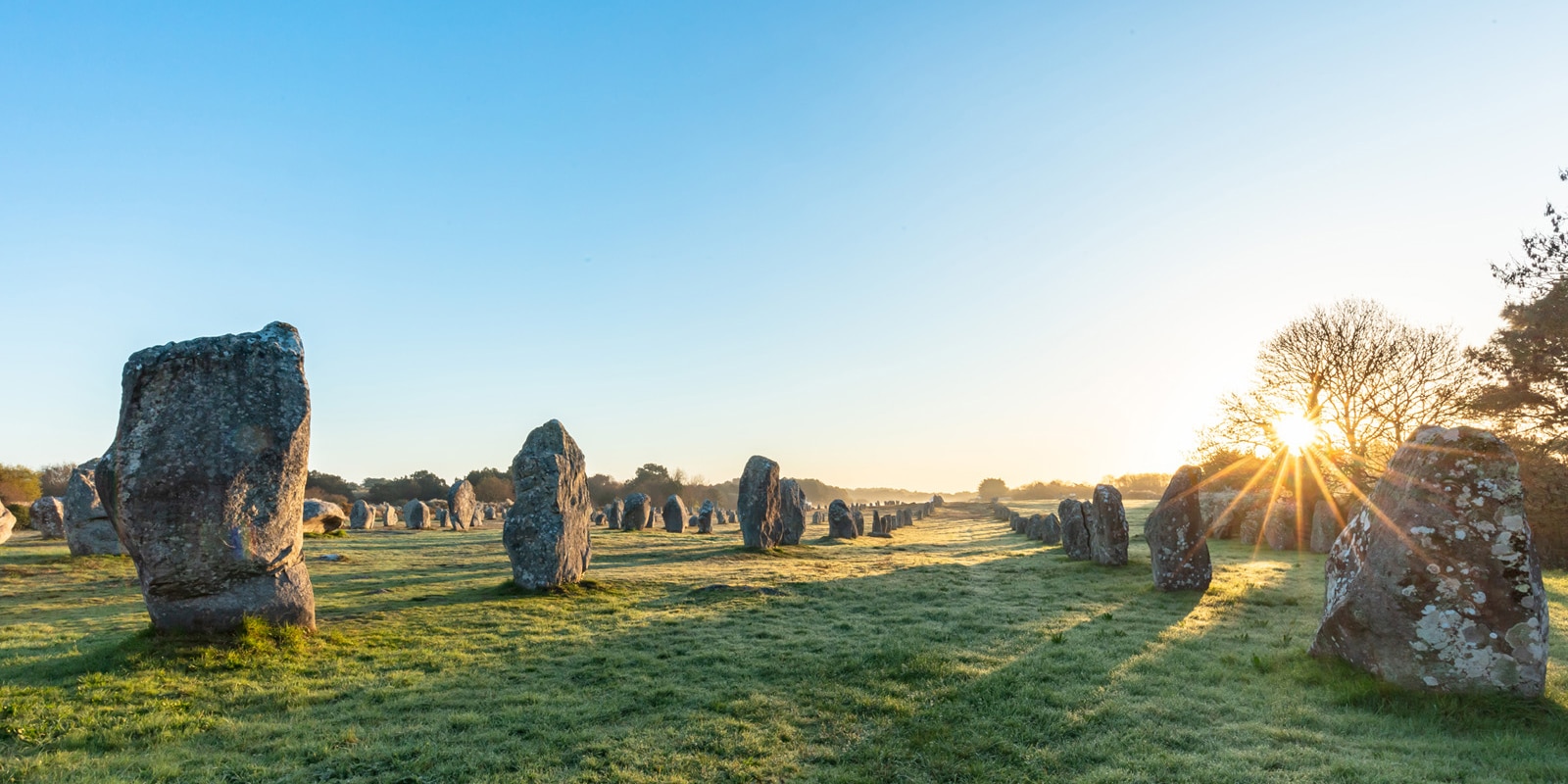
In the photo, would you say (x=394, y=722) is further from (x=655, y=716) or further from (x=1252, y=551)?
(x=1252, y=551)

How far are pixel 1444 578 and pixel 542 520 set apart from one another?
13098 mm

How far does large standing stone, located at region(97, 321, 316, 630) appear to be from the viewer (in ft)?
27.8

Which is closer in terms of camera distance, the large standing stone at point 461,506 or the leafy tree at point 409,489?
the large standing stone at point 461,506

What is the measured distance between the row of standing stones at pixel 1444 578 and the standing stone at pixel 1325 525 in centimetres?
1644

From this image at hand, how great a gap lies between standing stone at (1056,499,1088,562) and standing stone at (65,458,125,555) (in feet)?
83.5

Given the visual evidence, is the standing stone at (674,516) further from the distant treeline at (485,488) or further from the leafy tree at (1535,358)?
the leafy tree at (1535,358)

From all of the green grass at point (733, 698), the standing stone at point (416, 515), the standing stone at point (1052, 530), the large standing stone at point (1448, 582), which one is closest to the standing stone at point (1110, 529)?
the green grass at point (733, 698)

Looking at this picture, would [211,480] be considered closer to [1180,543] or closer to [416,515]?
[1180,543]

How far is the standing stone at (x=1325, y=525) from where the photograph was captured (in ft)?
69.3

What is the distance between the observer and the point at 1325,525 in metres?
21.4

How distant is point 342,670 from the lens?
8.09m

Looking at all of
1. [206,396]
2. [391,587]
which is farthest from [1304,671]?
[391,587]

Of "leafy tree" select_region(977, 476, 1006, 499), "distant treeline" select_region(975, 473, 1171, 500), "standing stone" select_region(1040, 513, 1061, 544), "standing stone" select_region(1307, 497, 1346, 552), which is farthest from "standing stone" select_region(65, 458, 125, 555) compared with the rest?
"leafy tree" select_region(977, 476, 1006, 499)

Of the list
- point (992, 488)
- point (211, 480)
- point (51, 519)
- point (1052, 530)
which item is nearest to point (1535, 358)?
point (1052, 530)
